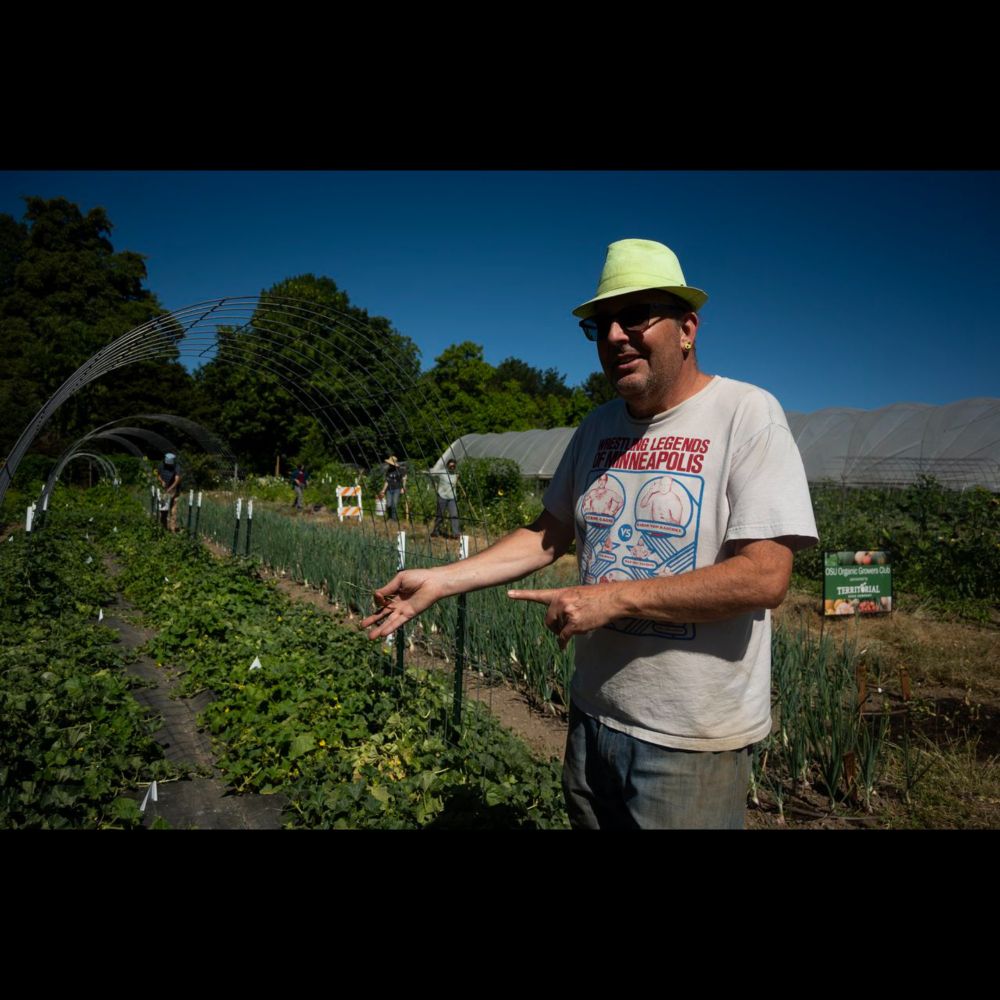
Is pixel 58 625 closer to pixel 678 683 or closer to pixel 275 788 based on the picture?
pixel 275 788

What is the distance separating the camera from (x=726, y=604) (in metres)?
1.08

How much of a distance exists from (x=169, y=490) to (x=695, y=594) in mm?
12566

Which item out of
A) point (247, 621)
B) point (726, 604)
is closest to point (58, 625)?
point (247, 621)

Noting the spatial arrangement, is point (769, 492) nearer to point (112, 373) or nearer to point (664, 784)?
point (664, 784)

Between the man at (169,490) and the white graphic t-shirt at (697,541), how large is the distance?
38.9 feet

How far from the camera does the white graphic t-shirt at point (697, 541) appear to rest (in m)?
1.14

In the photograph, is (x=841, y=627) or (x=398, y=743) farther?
(x=841, y=627)

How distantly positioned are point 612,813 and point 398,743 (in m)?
1.97

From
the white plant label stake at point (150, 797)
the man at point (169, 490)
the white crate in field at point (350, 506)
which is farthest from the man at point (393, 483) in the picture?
the man at point (169, 490)

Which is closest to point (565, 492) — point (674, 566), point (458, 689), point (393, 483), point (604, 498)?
point (604, 498)

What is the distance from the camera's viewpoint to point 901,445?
1485 centimetres

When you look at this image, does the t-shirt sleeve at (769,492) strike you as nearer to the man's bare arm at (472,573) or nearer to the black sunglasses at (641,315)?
the black sunglasses at (641,315)

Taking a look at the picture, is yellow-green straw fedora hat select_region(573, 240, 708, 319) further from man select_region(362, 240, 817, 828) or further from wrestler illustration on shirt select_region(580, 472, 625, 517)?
wrestler illustration on shirt select_region(580, 472, 625, 517)
